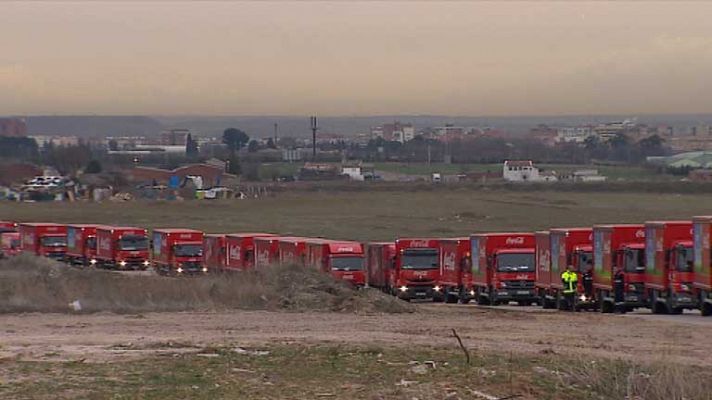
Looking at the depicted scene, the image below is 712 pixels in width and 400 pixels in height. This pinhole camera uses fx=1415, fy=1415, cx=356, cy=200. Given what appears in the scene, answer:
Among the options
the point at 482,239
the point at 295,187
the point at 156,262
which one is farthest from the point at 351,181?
the point at 482,239

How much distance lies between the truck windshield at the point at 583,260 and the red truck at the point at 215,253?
26.1m

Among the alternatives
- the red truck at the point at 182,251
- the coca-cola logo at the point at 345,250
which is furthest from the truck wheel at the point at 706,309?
the red truck at the point at 182,251

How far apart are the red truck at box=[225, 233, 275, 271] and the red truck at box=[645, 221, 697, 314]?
26106 mm

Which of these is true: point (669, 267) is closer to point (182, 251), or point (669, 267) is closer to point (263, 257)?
point (263, 257)

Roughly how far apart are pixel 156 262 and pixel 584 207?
163 feet

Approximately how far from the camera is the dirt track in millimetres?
26219

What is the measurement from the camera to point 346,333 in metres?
30.7

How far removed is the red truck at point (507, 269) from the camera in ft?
169

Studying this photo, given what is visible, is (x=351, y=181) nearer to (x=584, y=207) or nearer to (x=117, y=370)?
(x=584, y=207)

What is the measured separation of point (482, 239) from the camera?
53219 millimetres

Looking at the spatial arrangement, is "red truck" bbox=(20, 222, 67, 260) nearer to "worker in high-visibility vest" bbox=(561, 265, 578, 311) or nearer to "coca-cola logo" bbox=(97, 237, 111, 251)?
"coca-cola logo" bbox=(97, 237, 111, 251)

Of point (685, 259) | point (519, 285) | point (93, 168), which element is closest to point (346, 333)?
point (685, 259)

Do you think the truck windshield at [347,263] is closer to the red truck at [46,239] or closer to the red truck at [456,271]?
the red truck at [456,271]

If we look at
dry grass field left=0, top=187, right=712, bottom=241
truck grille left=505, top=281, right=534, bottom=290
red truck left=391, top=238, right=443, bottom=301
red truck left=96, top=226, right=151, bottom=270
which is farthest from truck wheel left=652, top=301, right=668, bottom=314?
dry grass field left=0, top=187, right=712, bottom=241
